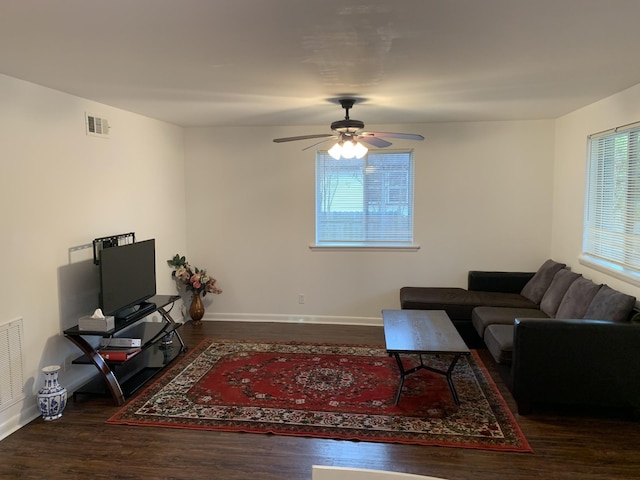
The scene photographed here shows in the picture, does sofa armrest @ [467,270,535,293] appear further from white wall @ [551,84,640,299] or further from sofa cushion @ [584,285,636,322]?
sofa cushion @ [584,285,636,322]

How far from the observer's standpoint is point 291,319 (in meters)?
5.91

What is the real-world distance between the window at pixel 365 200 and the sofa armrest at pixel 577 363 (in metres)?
2.51

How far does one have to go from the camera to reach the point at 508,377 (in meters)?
3.99

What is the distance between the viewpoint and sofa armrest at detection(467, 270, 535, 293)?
532 centimetres

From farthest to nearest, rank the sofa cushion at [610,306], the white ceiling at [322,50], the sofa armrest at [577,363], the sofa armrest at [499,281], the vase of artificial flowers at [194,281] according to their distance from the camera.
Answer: the vase of artificial flowers at [194,281] → the sofa armrest at [499,281] → the sofa cushion at [610,306] → the sofa armrest at [577,363] → the white ceiling at [322,50]

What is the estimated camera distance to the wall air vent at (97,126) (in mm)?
4031

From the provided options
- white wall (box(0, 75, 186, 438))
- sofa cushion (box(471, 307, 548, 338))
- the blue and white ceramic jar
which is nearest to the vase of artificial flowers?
white wall (box(0, 75, 186, 438))

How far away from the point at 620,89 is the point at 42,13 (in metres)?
4.04

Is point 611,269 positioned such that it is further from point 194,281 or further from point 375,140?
point 194,281

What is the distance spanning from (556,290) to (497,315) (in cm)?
66

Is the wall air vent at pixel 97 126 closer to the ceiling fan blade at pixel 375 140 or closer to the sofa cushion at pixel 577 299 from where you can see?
the ceiling fan blade at pixel 375 140

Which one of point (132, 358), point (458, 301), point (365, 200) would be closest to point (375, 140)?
point (365, 200)

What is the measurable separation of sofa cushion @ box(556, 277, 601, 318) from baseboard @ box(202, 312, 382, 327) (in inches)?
87.0

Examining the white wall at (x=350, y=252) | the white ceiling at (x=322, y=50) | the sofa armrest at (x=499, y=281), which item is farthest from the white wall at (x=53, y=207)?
the sofa armrest at (x=499, y=281)
